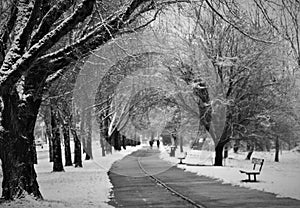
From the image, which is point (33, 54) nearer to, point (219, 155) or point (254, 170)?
point (254, 170)

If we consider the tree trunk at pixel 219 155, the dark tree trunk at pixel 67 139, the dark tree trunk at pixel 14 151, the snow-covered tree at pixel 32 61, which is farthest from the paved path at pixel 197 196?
the tree trunk at pixel 219 155

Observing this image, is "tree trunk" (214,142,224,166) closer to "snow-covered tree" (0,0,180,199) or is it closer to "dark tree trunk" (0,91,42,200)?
"snow-covered tree" (0,0,180,199)

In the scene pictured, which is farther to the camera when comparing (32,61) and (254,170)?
(254,170)

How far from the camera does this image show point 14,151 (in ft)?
38.6

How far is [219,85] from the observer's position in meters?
26.8

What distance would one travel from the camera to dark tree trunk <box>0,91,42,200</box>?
11672 millimetres

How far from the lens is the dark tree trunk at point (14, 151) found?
1167 centimetres

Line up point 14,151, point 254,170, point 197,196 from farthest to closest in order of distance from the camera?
point 254,170, point 197,196, point 14,151

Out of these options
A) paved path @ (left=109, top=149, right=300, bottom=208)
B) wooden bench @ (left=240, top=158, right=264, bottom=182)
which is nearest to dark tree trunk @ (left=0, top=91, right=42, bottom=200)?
paved path @ (left=109, top=149, right=300, bottom=208)

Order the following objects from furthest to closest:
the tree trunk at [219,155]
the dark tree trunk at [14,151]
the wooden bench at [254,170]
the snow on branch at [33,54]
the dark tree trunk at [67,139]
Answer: the tree trunk at [219,155] → the dark tree trunk at [67,139] → the wooden bench at [254,170] → the dark tree trunk at [14,151] → the snow on branch at [33,54]

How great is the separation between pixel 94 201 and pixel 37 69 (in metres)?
4.13

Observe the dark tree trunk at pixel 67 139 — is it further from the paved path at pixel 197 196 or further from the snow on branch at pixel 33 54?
the snow on branch at pixel 33 54

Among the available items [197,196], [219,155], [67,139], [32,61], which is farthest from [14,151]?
[219,155]

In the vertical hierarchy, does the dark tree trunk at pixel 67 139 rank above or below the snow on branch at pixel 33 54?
below
